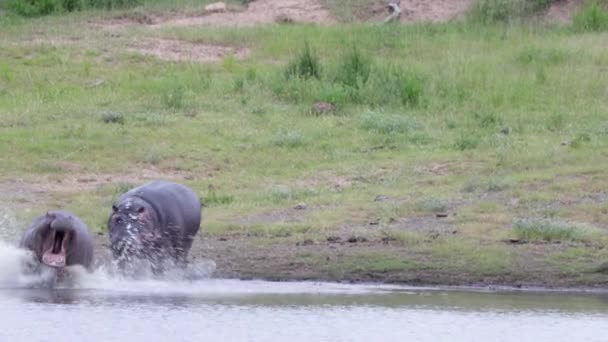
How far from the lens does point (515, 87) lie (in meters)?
19.4

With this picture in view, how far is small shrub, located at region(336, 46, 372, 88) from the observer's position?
63.8ft

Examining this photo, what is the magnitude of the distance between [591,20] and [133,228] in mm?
13865

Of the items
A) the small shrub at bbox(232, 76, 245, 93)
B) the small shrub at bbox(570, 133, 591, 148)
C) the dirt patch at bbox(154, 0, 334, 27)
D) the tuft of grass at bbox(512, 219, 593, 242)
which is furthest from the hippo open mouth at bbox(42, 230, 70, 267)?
the dirt patch at bbox(154, 0, 334, 27)

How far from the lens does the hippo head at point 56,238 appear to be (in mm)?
10867

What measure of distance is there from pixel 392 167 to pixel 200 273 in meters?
4.39

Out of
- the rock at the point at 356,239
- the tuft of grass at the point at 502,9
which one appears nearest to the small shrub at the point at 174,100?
the rock at the point at 356,239

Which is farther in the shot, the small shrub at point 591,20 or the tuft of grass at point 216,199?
the small shrub at point 591,20

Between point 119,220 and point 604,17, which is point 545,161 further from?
point 604,17

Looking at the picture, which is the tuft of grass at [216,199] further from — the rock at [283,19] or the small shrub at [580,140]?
the rock at [283,19]

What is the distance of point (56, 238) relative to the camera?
1097 cm

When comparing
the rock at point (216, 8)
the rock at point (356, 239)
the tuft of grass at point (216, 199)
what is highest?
the rock at point (356, 239)

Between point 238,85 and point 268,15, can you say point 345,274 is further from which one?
point 268,15

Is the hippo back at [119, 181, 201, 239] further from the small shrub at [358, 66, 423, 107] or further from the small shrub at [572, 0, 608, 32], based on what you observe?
the small shrub at [572, 0, 608, 32]

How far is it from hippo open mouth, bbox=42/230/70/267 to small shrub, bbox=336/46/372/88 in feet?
28.7
